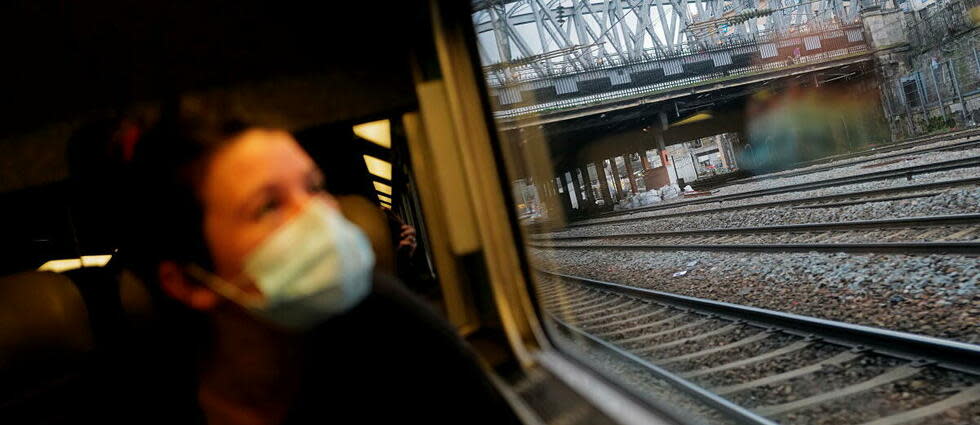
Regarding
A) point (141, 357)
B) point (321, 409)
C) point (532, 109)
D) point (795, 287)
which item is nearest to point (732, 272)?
point (795, 287)

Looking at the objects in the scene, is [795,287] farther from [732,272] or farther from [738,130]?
[738,130]

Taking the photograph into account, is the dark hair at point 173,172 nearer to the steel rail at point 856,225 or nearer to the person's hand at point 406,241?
the steel rail at point 856,225

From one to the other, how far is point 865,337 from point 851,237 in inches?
142

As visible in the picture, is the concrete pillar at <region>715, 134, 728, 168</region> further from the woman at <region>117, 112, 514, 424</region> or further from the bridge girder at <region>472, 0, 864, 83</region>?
the woman at <region>117, 112, 514, 424</region>

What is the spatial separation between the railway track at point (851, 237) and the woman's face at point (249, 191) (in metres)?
2.42

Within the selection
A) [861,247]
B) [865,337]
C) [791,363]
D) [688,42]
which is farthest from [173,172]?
[688,42]

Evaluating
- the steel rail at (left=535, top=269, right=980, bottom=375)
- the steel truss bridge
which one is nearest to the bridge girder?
the steel truss bridge

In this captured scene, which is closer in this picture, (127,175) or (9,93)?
(127,175)

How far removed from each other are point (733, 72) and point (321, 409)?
19.9m

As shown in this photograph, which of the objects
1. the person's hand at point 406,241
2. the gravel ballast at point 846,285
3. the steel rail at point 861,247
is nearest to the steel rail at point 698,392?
the gravel ballast at point 846,285

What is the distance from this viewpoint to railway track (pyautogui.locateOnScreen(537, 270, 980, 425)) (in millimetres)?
2592

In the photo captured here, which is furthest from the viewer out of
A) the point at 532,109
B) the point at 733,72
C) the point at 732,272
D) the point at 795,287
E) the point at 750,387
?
the point at 733,72

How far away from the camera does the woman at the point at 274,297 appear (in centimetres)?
93

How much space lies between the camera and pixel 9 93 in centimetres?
328
